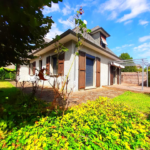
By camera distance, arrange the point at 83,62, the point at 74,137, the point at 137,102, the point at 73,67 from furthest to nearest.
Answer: the point at 83,62, the point at 73,67, the point at 137,102, the point at 74,137

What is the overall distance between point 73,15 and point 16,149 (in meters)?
4.28

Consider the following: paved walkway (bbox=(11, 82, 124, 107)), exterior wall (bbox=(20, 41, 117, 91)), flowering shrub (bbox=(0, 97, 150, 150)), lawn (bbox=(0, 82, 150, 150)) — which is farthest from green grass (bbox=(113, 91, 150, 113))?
exterior wall (bbox=(20, 41, 117, 91))

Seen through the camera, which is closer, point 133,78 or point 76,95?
point 76,95

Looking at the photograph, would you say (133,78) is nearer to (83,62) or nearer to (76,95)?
(83,62)

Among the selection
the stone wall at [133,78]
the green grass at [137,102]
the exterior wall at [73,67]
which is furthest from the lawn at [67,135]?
the stone wall at [133,78]

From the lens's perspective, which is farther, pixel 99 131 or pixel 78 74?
pixel 78 74

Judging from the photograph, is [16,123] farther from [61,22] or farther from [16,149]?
[61,22]

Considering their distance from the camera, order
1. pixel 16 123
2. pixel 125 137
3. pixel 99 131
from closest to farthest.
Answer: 1. pixel 125 137
2. pixel 99 131
3. pixel 16 123

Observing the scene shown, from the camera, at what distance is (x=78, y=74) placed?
6.35m

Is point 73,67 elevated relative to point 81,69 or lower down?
elevated

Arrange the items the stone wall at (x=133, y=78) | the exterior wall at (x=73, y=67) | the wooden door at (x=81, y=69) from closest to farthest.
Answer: the exterior wall at (x=73, y=67) < the wooden door at (x=81, y=69) < the stone wall at (x=133, y=78)

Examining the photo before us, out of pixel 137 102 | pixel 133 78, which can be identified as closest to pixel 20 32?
pixel 137 102

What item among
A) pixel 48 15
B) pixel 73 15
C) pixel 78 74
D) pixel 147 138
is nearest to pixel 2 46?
pixel 48 15

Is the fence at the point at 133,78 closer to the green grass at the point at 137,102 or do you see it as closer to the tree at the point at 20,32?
the green grass at the point at 137,102
